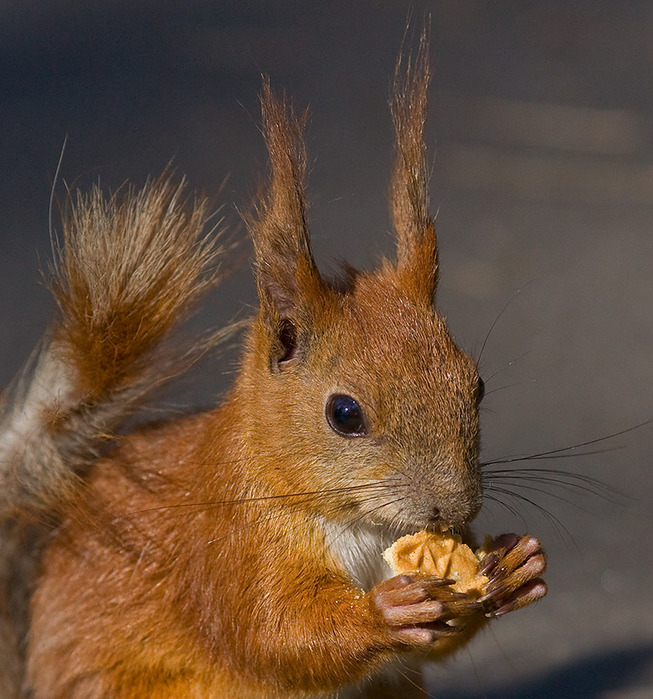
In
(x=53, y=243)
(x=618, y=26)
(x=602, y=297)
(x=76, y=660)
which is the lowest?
(x=76, y=660)

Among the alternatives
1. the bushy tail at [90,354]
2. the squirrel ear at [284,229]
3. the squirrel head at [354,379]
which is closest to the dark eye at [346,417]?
the squirrel head at [354,379]

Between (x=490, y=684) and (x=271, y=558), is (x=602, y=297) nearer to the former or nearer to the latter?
(x=490, y=684)

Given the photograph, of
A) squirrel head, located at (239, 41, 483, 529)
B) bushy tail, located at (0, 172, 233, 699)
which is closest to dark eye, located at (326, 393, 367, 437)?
squirrel head, located at (239, 41, 483, 529)

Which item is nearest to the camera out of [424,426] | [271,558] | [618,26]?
[424,426]

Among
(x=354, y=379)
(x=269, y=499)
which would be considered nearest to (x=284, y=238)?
(x=354, y=379)

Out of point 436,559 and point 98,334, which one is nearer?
point 436,559

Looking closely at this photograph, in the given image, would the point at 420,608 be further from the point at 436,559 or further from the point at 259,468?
the point at 259,468

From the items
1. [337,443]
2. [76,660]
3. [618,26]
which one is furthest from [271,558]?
[618,26]
